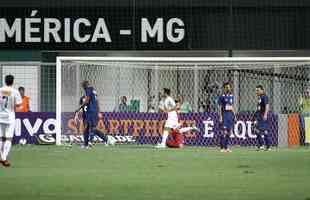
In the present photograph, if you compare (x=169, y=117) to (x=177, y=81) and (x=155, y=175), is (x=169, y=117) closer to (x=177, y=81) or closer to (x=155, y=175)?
(x=177, y=81)

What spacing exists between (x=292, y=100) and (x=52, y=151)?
31.0ft

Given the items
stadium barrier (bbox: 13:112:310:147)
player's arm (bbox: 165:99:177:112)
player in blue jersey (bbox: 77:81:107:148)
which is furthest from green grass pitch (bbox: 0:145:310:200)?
stadium barrier (bbox: 13:112:310:147)

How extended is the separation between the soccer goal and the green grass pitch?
5088 mm

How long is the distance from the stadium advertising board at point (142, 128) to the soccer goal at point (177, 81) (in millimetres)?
102

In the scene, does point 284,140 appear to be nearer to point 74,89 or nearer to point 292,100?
point 292,100

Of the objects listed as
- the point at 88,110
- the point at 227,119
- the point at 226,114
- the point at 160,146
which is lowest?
the point at 160,146

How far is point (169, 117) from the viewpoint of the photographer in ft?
106

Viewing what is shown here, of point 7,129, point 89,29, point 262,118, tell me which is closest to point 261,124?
point 262,118

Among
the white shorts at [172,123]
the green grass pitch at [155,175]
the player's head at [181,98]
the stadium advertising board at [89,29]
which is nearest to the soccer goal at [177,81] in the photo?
the player's head at [181,98]

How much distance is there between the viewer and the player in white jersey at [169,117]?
32094 millimetres

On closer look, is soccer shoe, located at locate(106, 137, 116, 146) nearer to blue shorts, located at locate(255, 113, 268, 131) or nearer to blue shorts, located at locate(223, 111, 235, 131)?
blue shorts, located at locate(223, 111, 235, 131)

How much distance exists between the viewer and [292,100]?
34.6 m

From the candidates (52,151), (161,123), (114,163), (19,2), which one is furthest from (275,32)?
(114,163)

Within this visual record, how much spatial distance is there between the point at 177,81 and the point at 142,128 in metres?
2.80
